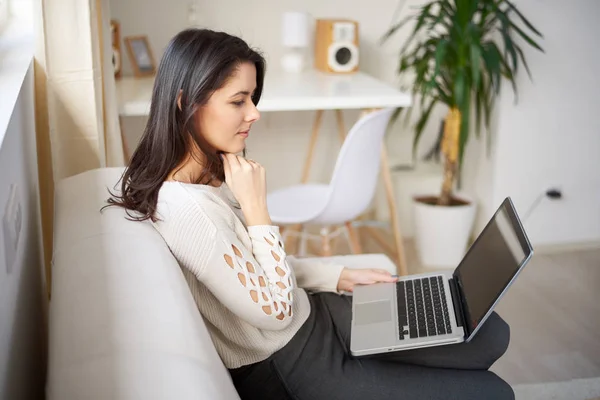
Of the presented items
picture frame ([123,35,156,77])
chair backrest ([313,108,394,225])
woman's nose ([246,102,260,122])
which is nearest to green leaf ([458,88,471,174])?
chair backrest ([313,108,394,225])

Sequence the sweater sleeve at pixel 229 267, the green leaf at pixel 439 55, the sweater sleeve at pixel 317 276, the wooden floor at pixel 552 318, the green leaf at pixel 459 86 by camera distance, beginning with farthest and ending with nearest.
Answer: the green leaf at pixel 459 86 < the green leaf at pixel 439 55 < the wooden floor at pixel 552 318 < the sweater sleeve at pixel 317 276 < the sweater sleeve at pixel 229 267

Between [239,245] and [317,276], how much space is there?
0.40 metres

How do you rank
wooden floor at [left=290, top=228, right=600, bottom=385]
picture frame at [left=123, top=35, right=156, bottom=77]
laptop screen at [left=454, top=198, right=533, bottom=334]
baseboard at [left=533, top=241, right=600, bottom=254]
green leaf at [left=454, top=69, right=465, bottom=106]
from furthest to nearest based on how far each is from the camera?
→ baseboard at [left=533, top=241, right=600, bottom=254] < picture frame at [left=123, top=35, right=156, bottom=77] < green leaf at [left=454, top=69, right=465, bottom=106] < wooden floor at [left=290, top=228, right=600, bottom=385] < laptop screen at [left=454, top=198, right=533, bottom=334]

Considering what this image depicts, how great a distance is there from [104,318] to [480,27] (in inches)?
93.3

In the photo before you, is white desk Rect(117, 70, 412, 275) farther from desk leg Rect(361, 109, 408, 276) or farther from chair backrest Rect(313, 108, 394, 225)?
chair backrest Rect(313, 108, 394, 225)

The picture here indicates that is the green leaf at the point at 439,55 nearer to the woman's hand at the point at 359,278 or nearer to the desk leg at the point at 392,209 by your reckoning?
the desk leg at the point at 392,209

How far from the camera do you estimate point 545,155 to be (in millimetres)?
3238

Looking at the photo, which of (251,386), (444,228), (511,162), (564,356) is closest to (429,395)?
(251,386)

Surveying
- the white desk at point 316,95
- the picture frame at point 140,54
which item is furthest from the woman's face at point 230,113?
the picture frame at point 140,54

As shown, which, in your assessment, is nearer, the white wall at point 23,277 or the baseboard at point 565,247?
the white wall at point 23,277

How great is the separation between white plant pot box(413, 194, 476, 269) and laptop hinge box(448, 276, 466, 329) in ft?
4.82

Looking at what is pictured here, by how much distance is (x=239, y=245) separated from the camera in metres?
1.27

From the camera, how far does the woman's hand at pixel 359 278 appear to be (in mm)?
1636

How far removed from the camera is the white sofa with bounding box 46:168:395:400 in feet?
2.52
